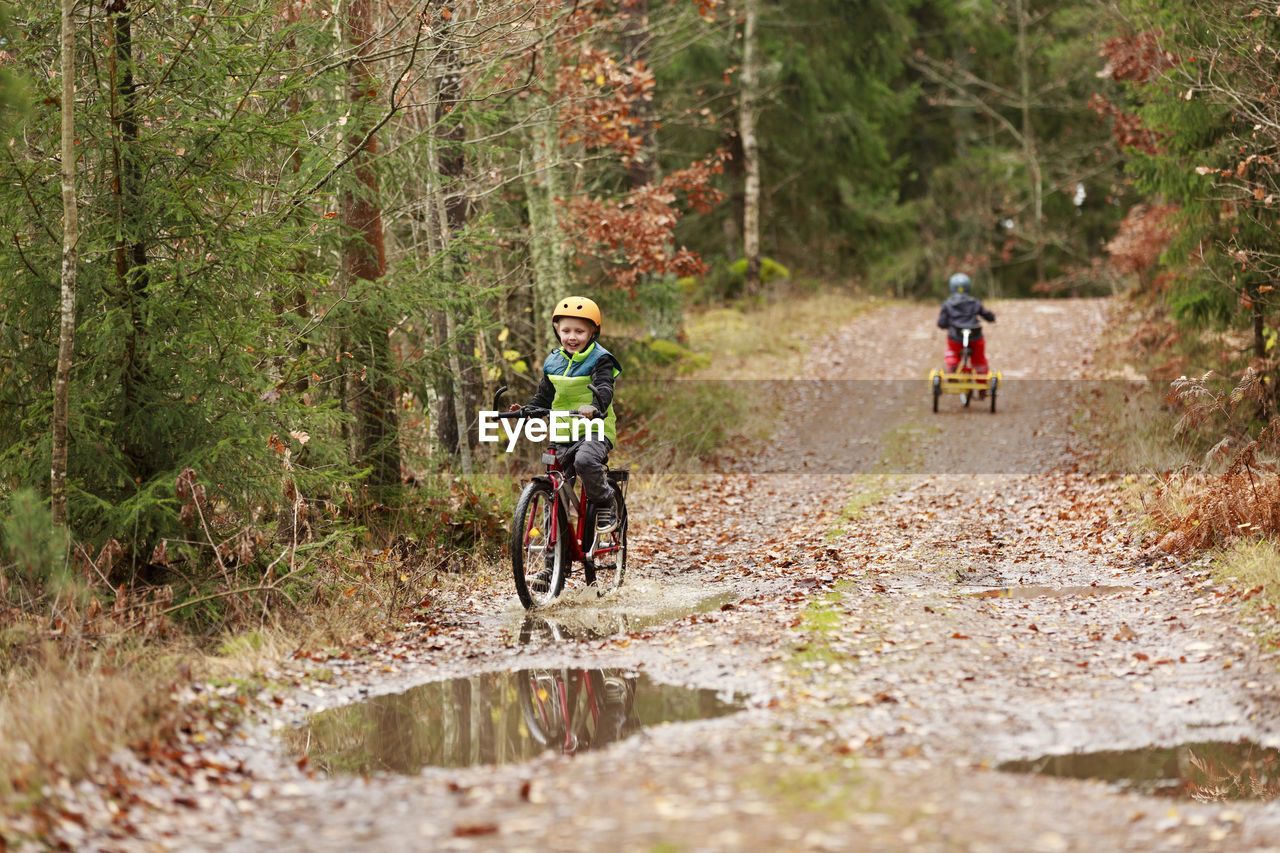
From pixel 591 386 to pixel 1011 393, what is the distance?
42.6 feet

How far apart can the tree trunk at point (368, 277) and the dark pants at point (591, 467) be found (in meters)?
2.03

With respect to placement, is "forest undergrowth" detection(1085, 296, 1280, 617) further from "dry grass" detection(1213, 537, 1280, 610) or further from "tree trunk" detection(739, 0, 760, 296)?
"tree trunk" detection(739, 0, 760, 296)

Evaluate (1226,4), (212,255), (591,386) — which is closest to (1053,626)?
(591,386)

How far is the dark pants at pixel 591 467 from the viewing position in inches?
337

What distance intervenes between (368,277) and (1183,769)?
8063mm

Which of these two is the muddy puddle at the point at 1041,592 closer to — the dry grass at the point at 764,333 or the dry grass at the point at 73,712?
the dry grass at the point at 73,712

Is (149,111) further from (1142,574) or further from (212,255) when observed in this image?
(1142,574)

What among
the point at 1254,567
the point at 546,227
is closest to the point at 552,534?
the point at 1254,567

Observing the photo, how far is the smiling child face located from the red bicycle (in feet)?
1.86

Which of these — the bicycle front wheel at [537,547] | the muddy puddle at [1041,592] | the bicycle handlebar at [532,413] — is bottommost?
the muddy puddle at [1041,592]

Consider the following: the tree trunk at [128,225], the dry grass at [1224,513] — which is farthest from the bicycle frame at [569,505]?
the dry grass at [1224,513]

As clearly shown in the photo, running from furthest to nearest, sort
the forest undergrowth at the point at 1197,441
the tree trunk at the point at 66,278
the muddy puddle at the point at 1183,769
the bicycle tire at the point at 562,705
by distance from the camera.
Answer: the forest undergrowth at the point at 1197,441 < the tree trunk at the point at 66,278 < the bicycle tire at the point at 562,705 < the muddy puddle at the point at 1183,769

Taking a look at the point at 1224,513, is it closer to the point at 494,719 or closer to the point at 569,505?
the point at 569,505

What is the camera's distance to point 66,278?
6.85 meters
